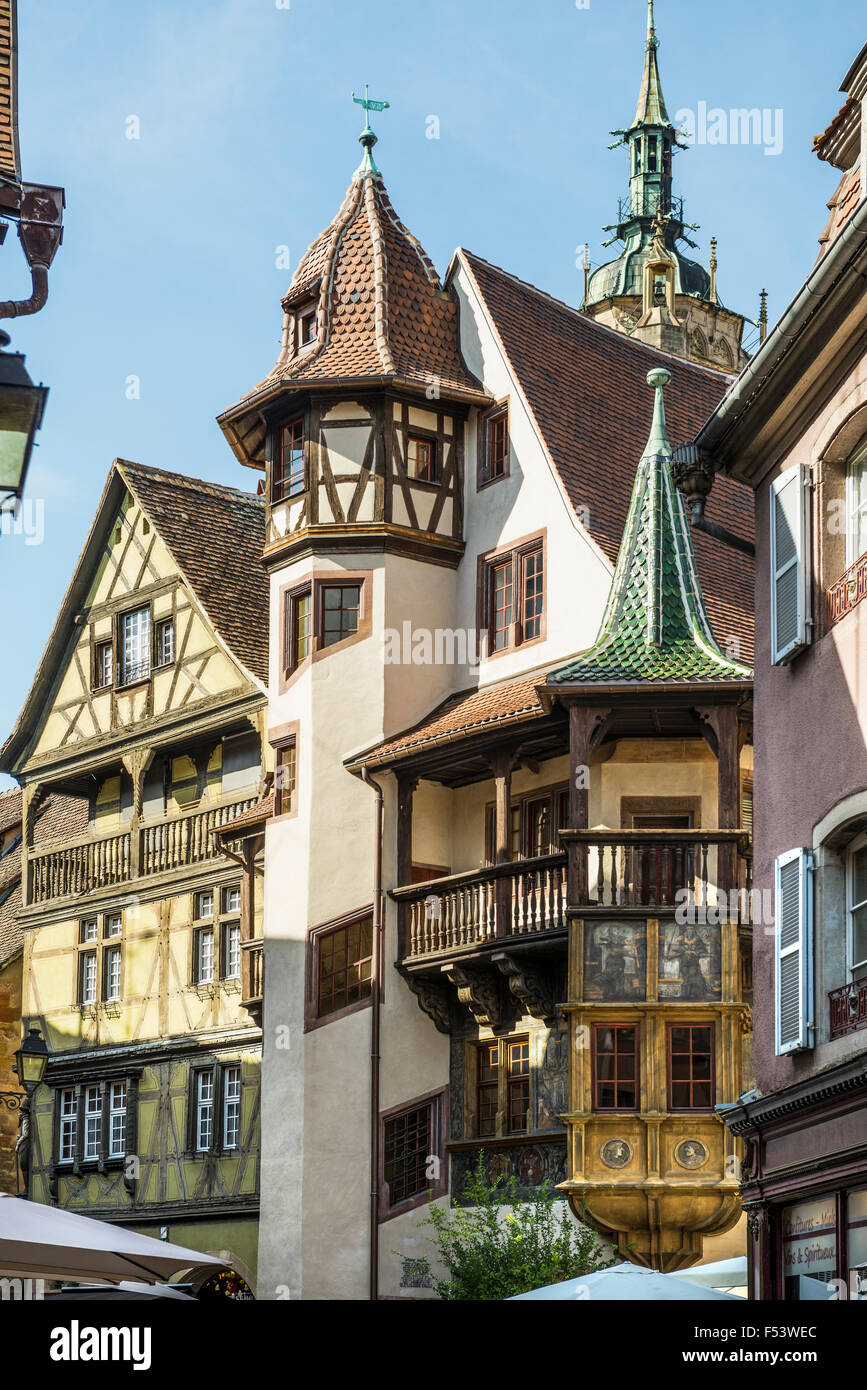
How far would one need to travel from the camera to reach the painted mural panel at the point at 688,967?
23.1m

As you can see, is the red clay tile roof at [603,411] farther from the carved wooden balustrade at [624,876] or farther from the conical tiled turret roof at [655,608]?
the carved wooden balustrade at [624,876]

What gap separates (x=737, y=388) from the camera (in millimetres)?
16688

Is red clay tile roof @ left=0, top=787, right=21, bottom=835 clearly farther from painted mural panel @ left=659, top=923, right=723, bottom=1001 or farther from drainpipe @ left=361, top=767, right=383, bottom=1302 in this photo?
painted mural panel @ left=659, top=923, right=723, bottom=1001

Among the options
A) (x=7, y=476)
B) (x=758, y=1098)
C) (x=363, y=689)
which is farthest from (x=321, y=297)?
(x=7, y=476)

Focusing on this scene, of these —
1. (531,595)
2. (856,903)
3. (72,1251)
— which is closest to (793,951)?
(856,903)

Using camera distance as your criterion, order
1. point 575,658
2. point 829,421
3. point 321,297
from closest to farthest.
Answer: point 829,421
point 575,658
point 321,297

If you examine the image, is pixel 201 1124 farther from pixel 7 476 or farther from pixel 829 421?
pixel 7 476

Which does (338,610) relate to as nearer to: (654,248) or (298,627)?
(298,627)

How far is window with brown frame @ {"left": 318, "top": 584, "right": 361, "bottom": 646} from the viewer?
2769 cm

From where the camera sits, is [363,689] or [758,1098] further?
[363,689]

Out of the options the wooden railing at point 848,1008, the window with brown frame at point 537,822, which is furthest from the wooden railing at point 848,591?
the window with brown frame at point 537,822

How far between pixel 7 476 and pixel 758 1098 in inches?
414

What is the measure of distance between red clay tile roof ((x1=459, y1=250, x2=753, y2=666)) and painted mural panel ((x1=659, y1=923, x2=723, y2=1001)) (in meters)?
3.33

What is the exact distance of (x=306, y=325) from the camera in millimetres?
29656
